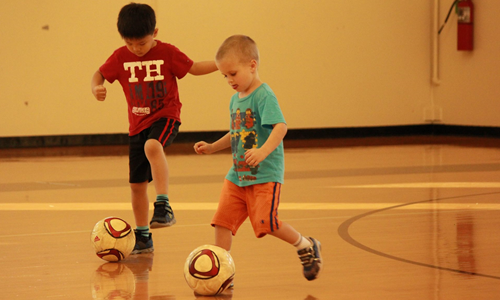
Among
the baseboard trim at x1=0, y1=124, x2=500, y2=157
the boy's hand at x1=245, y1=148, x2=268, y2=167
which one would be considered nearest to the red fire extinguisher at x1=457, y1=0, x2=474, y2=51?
the baseboard trim at x1=0, y1=124, x2=500, y2=157

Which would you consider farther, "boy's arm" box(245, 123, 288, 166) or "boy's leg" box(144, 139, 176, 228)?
"boy's leg" box(144, 139, 176, 228)

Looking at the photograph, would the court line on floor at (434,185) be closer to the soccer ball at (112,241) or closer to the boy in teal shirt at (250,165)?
the soccer ball at (112,241)

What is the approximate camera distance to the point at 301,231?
3.78m

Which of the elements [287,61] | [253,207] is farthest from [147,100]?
[287,61]

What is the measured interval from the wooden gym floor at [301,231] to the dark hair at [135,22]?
3.52 ft

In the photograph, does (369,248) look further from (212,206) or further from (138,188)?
(212,206)

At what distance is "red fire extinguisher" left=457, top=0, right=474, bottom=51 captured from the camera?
914 centimetres

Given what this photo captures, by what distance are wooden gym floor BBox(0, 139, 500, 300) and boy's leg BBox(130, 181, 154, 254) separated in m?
0.08

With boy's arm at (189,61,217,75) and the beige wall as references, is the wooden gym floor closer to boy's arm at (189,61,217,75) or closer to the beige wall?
boy's arm at (189,61,217,75)

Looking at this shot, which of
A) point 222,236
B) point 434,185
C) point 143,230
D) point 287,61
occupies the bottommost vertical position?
point 434,185

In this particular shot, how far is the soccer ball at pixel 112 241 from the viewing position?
320 centimetres

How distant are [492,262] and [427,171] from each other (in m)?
3.34

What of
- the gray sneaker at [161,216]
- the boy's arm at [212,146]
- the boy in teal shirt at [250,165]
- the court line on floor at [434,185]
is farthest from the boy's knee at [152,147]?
the court line on floor at [434,185]

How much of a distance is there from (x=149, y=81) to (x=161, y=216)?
69 centimetres
